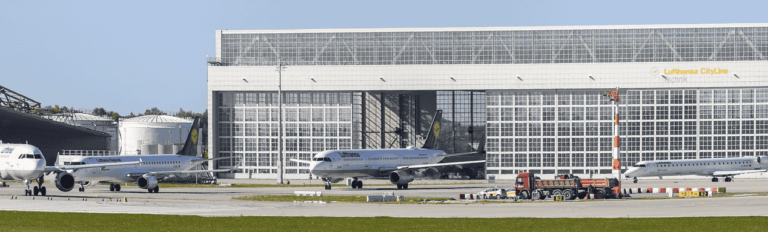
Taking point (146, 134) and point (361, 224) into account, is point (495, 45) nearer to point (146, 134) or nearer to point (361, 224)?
point (361, 224)

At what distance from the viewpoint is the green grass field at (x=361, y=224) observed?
38719mm

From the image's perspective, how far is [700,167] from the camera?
10475cm

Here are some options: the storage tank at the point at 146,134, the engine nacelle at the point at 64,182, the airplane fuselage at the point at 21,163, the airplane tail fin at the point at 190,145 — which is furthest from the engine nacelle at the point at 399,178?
the storage tank at the point at 146,134

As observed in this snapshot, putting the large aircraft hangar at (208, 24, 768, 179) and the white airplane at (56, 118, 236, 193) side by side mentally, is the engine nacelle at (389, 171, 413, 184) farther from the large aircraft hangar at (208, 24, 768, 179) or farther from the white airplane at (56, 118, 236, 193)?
the large aircraft hangar at (208, 24, 768, 179)

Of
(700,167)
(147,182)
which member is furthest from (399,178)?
(700,167)

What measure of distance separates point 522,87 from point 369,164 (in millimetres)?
29840

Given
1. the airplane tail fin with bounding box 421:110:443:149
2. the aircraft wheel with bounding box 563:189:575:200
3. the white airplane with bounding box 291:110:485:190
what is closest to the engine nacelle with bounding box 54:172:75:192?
the white airplane with bounding box 291:110:485:190

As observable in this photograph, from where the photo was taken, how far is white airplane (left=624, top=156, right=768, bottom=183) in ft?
340

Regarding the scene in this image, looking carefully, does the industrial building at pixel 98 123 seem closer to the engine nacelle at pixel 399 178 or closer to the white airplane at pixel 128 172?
the white airplane at pixel 128 172

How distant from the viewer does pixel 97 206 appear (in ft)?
174

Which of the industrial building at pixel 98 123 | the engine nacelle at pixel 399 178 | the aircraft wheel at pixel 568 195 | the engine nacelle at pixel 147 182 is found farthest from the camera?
the industrial building at pixel 98 123

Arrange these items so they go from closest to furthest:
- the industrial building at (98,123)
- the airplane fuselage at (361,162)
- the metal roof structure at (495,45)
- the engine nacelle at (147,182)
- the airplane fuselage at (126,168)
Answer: the airplane fuselage at (126,168) → the engine nacelle at (147,182) → the airplane fuselage at (361,162) → the metal roof structure at (495,45) → the industrial building at (98,123)

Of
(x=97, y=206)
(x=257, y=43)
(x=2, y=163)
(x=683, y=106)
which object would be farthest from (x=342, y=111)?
(x=97, y=206)

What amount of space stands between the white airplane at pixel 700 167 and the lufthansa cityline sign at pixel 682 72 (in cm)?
1000
